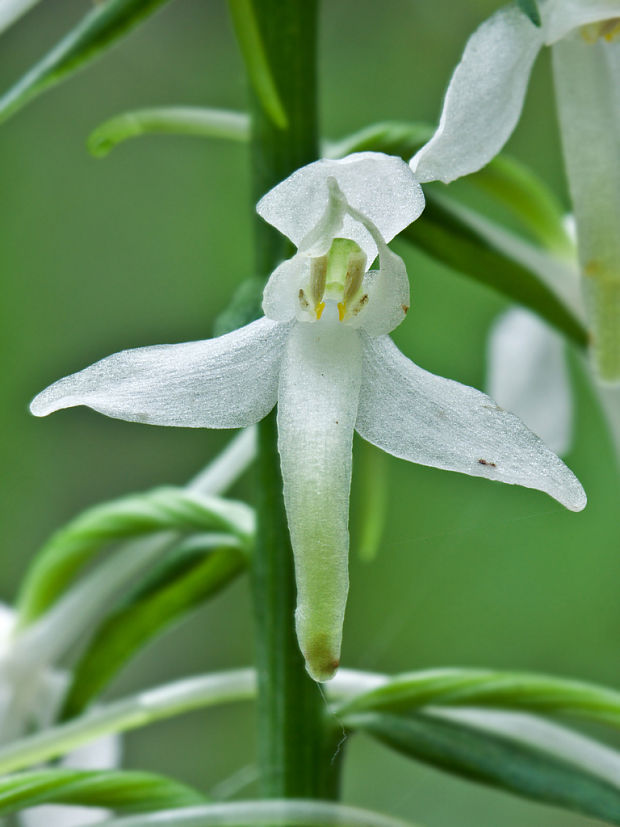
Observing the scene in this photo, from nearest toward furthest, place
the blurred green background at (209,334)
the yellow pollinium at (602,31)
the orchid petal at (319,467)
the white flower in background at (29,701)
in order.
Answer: the orchid petal at (319,467), the yellow pollinium at (602,31), the white flower in background at (29,701), the blurred green background at (209,334)

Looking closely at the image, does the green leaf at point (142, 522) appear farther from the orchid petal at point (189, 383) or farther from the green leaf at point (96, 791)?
the orchid petal at point (189, 383)

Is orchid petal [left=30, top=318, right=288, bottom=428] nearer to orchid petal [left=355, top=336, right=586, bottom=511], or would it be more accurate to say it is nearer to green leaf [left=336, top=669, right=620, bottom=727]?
orchid petal [left=355, top=336, right=586, bottom=511]

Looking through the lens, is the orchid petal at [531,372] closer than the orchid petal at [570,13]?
No

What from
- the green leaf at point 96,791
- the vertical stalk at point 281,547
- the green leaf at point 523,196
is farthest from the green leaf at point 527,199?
the green leaf at point 96,791

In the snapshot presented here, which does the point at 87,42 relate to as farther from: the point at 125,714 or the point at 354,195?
the point at 125,714

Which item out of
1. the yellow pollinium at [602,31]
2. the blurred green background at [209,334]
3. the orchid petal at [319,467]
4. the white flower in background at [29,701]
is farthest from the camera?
the blurred green background at [209,334]

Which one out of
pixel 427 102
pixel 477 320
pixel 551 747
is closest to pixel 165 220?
pixel 427 102
